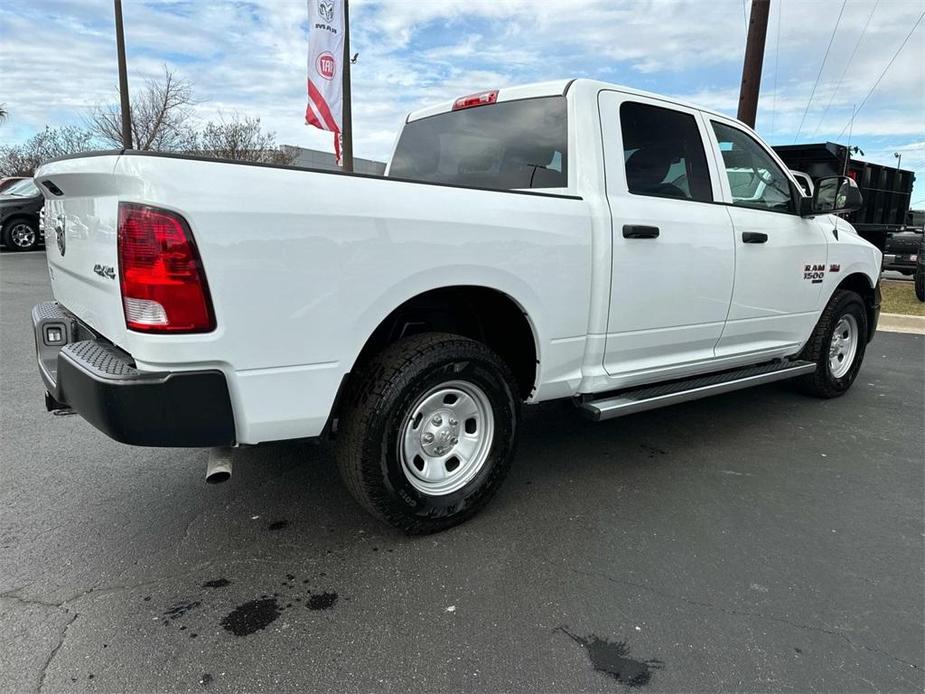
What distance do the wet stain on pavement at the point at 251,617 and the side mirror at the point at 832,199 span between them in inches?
161

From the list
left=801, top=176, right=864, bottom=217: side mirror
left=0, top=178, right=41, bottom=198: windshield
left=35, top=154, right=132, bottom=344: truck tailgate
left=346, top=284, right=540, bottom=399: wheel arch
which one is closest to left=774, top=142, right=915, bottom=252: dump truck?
left=801, top=176, right=864, bottom=217: side mirror

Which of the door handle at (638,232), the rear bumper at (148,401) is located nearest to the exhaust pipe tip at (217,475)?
the rear bumper at (148,401)

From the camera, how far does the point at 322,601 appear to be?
94.7 inches

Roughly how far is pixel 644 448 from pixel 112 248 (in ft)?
10.3

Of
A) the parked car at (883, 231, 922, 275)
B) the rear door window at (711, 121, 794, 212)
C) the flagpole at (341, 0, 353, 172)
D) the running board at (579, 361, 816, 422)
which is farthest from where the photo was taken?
Answer: the parked car at (883, 231, 922, 275)

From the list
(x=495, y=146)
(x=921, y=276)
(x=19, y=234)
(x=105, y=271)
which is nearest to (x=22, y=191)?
(x=19, y=234)

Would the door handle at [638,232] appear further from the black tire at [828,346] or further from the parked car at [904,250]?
the parked car at [904,250]

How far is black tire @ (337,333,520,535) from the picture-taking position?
2.56 meters

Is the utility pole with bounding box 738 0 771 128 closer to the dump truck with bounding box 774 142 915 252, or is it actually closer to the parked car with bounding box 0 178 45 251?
the dump truck with bounding box 774 142 915 252

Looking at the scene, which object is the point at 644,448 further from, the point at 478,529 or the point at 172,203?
the point at 172,203

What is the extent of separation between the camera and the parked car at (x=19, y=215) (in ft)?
48.9

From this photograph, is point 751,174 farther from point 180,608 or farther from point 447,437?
point 180,608

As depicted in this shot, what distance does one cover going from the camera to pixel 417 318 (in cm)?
301

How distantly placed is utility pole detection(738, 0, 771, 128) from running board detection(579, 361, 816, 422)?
19.9 feet
